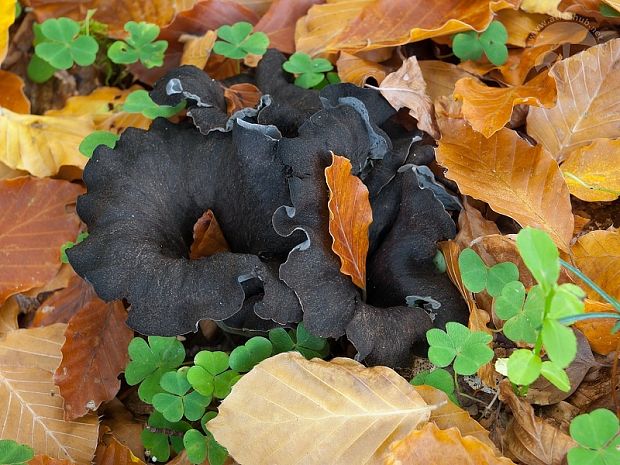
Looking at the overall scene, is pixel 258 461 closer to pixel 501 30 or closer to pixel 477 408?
pixel 477 408

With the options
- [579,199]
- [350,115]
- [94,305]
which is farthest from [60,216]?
[579,199]

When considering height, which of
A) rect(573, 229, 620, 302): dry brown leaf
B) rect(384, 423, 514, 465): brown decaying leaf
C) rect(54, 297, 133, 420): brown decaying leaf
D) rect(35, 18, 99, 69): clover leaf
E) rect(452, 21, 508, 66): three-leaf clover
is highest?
rect(452, 21, 508, 66): three-leaf clover

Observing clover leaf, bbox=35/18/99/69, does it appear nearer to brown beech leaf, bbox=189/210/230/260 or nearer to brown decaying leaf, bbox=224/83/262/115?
brown decaying leaf, bbox=224/83/262/115

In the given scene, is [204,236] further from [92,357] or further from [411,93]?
[411,93]

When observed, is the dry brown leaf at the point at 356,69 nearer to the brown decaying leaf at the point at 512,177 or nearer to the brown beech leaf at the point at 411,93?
the brown beech leaf at the point at 411,93

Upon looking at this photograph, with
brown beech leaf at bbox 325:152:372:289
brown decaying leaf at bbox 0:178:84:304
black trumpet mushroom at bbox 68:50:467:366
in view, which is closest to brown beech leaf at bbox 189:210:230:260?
black trumpet mushroom at bbox 68:50:467:366

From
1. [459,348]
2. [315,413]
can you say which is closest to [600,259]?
[459,348]
